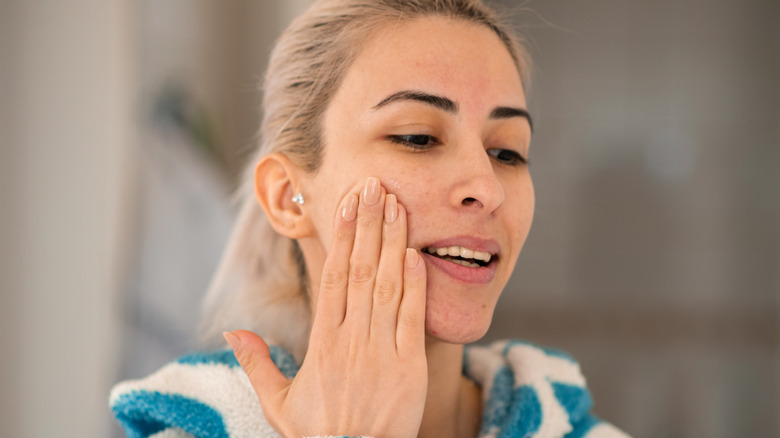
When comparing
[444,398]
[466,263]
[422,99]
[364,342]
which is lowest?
[444,398]

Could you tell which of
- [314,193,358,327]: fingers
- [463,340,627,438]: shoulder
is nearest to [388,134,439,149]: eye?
[314,193,358,327]: fingers

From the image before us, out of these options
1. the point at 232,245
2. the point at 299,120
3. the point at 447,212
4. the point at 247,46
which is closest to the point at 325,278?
the point at 447,212

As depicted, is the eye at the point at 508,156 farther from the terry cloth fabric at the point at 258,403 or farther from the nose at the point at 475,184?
the terry cloth fabric at the point at 258,403

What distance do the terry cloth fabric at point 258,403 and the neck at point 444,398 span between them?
47 mm

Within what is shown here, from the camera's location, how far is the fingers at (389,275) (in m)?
0.76

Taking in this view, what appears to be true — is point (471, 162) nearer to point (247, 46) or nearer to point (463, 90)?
point (463, 90)

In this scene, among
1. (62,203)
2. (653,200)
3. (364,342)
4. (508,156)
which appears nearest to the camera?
(364,342)

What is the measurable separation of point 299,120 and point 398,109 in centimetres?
20

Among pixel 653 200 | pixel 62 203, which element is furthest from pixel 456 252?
pixel 653 200

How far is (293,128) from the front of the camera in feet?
3.08

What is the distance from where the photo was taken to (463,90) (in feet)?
2.69

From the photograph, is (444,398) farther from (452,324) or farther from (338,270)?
(338,270)

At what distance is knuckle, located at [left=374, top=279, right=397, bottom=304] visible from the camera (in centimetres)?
76

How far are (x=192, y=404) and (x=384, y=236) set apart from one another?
37 centimetres
